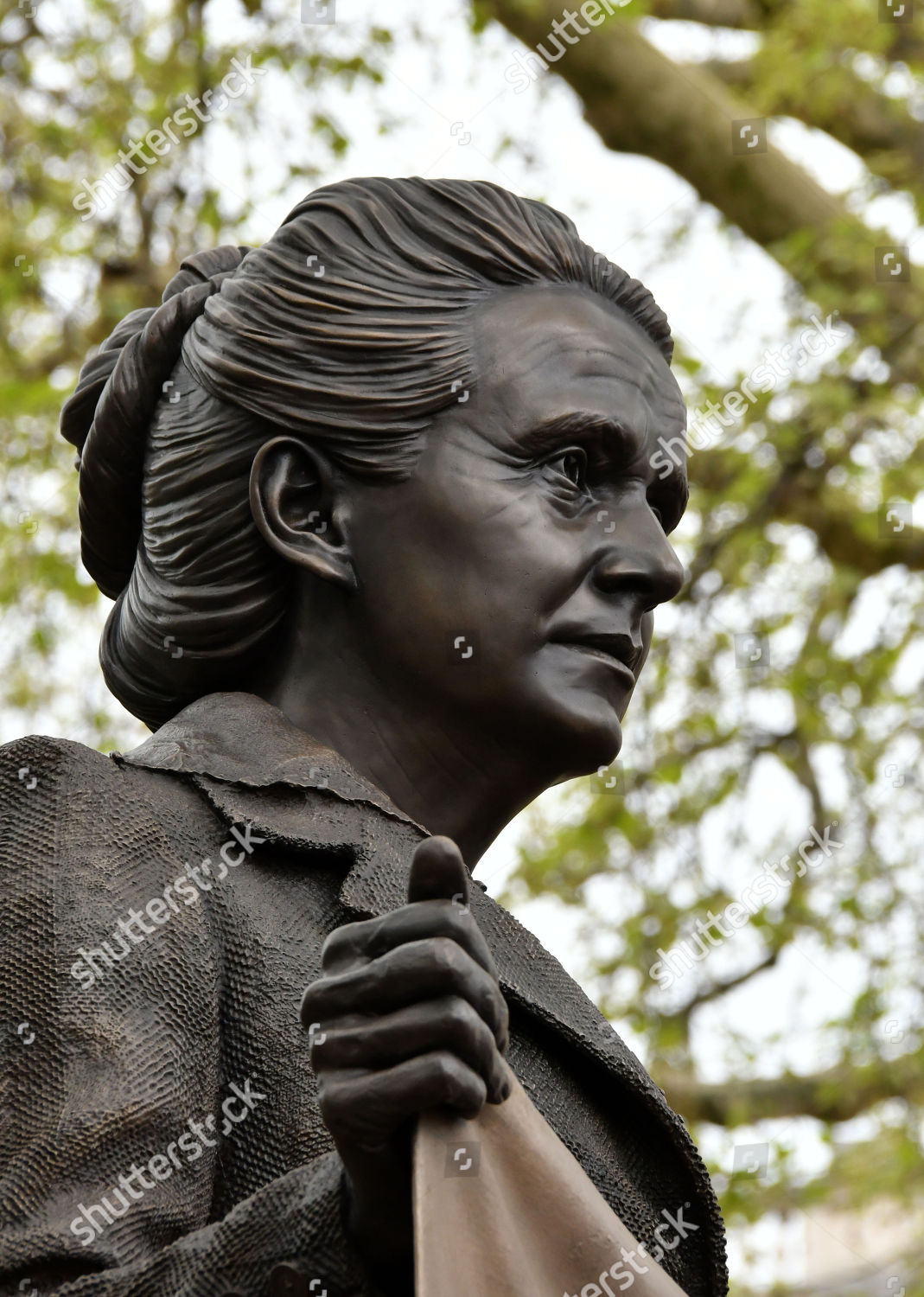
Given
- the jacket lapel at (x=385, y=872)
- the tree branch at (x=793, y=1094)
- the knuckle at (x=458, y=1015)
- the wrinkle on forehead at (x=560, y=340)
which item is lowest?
the tree branch at (x=793, y=1094)

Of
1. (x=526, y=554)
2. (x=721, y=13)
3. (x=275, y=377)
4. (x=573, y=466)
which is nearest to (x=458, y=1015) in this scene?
(x=526, y=554)

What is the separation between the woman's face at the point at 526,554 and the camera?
281 cm

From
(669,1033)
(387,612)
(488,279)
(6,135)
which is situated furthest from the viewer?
(6,135)

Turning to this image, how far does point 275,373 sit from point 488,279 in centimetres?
34

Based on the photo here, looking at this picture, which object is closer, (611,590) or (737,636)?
(611,590)

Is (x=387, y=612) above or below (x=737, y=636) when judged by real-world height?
above

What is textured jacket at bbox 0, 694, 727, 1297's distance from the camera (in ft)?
7.09

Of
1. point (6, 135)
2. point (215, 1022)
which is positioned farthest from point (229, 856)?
point (6, 135)

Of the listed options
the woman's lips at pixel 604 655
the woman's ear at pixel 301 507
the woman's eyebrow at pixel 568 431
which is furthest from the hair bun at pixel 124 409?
the woman's lips at pixel 604 655

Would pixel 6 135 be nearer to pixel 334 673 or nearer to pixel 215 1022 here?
pixel 334 673

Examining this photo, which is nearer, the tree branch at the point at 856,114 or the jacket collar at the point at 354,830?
the jacket collar at the point at 354,830

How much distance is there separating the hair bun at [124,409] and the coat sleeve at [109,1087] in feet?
2.14

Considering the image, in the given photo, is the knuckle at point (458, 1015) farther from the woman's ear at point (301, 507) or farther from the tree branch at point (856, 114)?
the tree branch at point (856, 114)

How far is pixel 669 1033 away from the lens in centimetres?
786
